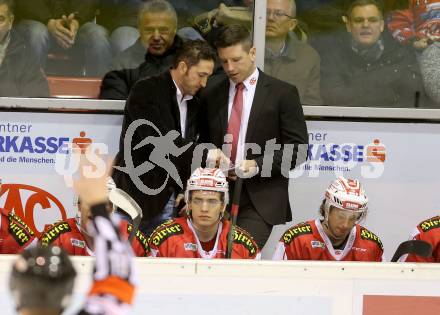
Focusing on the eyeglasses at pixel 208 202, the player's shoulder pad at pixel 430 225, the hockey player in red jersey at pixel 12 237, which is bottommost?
the hockey player in red jersey at pixel 12 237

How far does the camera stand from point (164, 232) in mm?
5633

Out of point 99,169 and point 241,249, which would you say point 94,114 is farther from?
point 99,169

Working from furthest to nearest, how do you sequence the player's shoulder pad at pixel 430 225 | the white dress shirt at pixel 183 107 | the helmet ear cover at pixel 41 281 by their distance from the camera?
the white dress shirt at pixel 183 107
the player's shoulder pad at pixel 430 225
the helmet ear cover at pixel 41 281

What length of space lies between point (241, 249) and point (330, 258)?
548 mm

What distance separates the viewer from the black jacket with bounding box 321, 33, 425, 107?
671cm

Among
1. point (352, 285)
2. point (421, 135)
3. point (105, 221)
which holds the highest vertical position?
point (421, 135)

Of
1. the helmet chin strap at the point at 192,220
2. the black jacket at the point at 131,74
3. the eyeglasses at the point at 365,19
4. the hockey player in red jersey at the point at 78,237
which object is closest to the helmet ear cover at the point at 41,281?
the hockey player in red jersey at the point at 78,237

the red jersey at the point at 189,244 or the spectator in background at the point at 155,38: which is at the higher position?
the spectator in background at the point at 155,38

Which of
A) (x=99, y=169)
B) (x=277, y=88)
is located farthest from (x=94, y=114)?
(x=99, y=169)

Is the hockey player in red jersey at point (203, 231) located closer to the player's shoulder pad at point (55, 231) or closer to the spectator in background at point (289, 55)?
the player's shoulder pad at point (55, 231)

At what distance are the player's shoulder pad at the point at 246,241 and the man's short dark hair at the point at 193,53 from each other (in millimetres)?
Result: 965

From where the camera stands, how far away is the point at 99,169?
3.19m

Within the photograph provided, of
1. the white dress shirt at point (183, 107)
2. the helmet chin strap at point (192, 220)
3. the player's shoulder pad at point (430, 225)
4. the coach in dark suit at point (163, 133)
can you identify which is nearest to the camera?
the helmet chin strap at point (192, 220)

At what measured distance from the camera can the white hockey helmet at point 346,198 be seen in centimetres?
588
